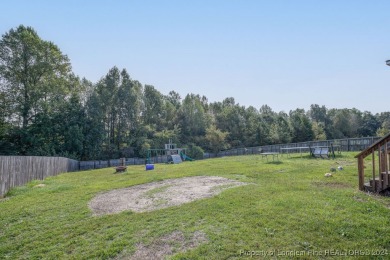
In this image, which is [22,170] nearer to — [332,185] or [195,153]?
[332,185]

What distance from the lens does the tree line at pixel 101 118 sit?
1091 inches

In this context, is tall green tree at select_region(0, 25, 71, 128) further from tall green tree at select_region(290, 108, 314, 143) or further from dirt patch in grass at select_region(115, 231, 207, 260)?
tall green tree at select_region(290, 108, 314, 143)

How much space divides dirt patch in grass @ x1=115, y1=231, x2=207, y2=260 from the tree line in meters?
28.2

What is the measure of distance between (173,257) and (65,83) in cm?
3445

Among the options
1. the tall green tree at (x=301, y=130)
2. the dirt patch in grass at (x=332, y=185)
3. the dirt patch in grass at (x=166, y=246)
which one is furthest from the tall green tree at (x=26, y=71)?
Answer: the tall green tree at (x=301, y=130)

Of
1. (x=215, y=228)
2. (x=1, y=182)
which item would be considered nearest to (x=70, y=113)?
(x=1, y=182)

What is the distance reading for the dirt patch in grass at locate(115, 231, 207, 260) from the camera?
3604mm

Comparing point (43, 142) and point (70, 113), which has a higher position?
point (70, 113)

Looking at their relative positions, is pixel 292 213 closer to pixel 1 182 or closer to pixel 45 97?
pixel 1 182

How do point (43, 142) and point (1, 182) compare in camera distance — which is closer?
point (1, 182)

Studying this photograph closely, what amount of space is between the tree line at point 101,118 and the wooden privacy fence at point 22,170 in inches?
563

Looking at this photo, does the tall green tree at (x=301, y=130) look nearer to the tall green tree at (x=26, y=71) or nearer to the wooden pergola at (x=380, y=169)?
the tall green tree at (x=26, y=71)

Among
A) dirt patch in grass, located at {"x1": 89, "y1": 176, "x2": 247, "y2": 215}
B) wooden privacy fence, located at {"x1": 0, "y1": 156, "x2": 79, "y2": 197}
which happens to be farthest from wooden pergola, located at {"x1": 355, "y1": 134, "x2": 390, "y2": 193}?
wooden privacy fence, located at {"x1": 0, "y1": 156, "x2": 79, "y2": 197}

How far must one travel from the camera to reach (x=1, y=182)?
8.82m
